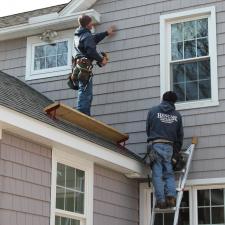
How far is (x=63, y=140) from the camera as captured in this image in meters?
7.90

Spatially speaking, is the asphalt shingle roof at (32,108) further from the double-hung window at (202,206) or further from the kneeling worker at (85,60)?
the double-hung window at (202,206)

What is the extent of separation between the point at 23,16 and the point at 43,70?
1719 millimetres

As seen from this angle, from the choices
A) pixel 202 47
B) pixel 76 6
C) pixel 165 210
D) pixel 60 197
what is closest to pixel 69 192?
pixel 60 197

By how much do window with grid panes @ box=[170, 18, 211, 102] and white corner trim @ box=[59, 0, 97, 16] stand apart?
1.69 m

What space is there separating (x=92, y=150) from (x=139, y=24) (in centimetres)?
Result: 324

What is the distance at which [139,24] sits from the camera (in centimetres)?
1081

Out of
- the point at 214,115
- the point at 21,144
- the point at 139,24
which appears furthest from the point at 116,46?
the point at 21,144

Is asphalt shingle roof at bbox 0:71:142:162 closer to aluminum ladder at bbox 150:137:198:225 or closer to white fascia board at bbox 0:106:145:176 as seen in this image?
white fascia board at bbox 0:106:145:176

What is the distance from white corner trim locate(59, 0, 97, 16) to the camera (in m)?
11.3

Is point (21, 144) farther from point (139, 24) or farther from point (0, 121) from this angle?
point (139, 24)

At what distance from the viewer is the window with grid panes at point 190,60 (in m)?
10.2

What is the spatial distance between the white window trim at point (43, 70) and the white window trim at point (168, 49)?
1.82 m

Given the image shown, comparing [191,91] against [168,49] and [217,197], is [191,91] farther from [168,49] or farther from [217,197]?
[217,197]

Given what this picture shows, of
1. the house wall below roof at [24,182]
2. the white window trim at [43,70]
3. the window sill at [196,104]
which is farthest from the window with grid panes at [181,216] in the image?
the white window trim at [43,70]
